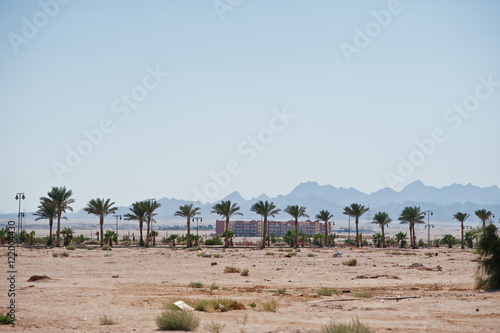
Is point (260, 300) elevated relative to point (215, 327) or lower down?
lower down

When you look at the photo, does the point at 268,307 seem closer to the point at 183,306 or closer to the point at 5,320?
the point at 183,306

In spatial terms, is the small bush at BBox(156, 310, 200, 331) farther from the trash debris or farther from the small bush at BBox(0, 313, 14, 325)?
the small bush at BBox(0, 313, 14, 325)

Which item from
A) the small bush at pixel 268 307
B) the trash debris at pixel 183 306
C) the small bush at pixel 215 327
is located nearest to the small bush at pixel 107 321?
the trash debris at pixel 183 306

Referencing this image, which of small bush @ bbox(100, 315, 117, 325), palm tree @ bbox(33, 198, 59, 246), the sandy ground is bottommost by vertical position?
the sandy ground

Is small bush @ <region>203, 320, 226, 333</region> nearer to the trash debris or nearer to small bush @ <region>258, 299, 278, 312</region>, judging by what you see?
the trash debris

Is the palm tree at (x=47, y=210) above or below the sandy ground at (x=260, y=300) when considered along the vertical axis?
above

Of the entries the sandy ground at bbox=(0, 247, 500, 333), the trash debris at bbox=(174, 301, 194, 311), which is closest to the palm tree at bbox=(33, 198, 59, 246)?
the sandy ground at bbox=(0, 247, 500, 333)

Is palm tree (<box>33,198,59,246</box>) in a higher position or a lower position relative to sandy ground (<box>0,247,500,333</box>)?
higher

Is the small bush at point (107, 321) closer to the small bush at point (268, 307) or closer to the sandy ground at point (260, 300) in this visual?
the sandy ground at point (260, 300)

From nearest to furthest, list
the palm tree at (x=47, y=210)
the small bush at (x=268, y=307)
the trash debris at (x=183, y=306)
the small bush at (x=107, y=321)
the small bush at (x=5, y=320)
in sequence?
1. the small bush at (x=5, y=320)
2. the small bush at (x=107, y=321)
3. the trash debris at (x=183, y=306)
4. the small bush at (x=268, y=307)
5. the palm tree at (x=47, y=210)

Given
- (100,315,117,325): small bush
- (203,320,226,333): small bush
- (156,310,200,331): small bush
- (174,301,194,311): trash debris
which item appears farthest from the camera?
(174,301,194,311): trash debris

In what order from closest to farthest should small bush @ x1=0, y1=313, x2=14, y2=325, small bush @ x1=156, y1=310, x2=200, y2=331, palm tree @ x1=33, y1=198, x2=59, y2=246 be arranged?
small bush @ x1=156, y1=310, x2=200, y2=331, small bush @ x1=0, y1=313, x2=14, y2=325, palm tree @ x1=33, y1=198, x2=59, y2=246

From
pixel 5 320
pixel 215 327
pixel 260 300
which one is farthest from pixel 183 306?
pixel 5 320

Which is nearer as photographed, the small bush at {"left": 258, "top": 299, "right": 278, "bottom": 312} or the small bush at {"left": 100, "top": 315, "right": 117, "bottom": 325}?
the small bush at {"left": 100, "top": 315, "right": 117, "bottom": 325}
